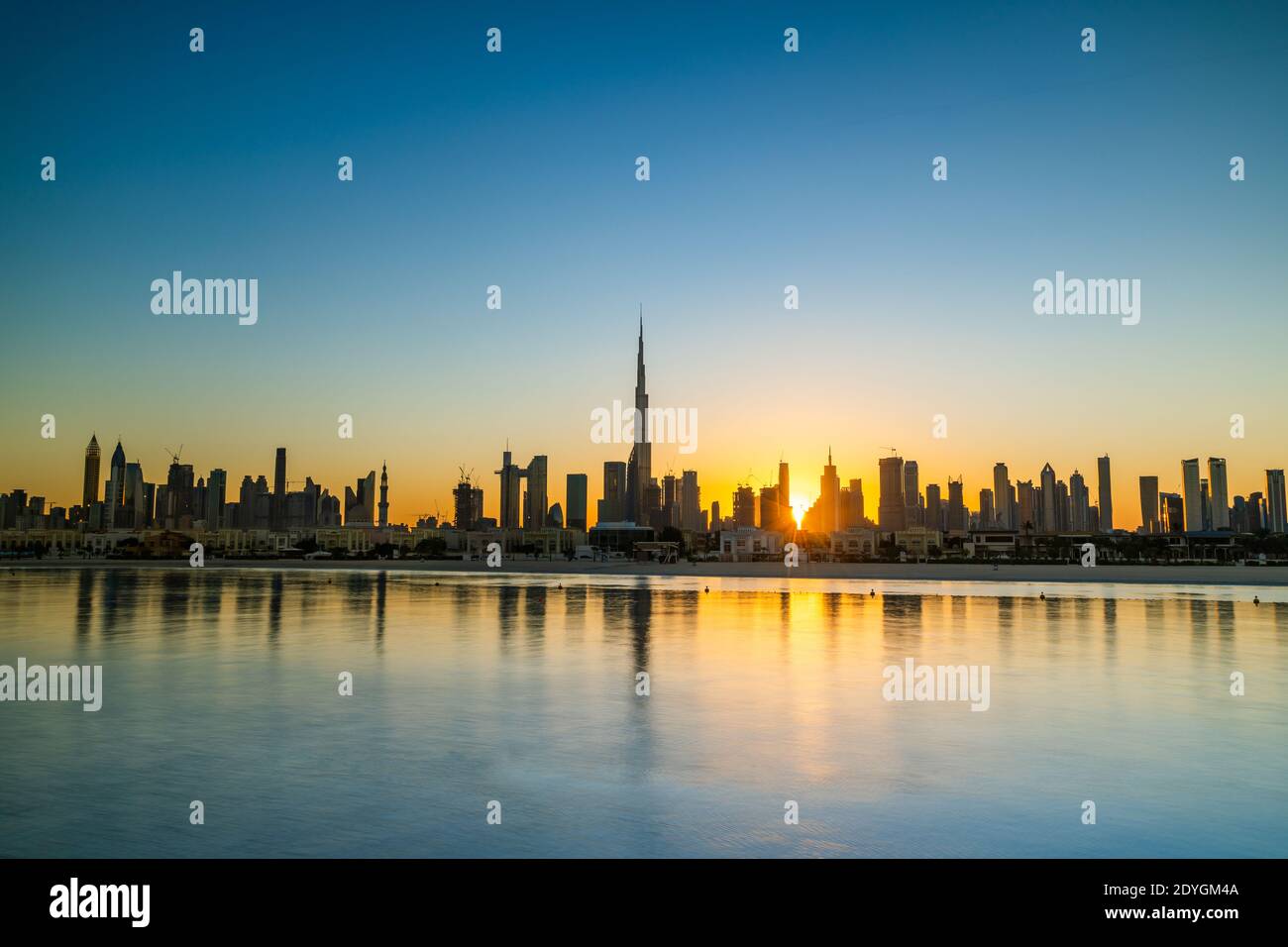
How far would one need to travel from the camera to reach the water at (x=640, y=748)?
10.2m

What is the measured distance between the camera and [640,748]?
14375mm

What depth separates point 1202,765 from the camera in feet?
44.4

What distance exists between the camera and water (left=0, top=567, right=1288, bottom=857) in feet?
33.3

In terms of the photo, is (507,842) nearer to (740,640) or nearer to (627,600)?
(740,640)

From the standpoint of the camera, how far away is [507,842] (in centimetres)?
973

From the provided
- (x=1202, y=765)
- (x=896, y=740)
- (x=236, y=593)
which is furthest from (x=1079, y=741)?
(x=236, y=593)
